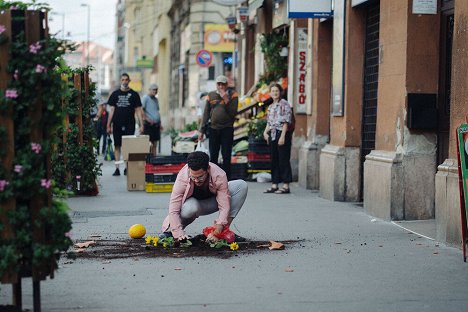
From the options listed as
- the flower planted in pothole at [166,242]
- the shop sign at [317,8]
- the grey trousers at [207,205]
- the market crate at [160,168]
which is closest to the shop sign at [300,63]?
the shop sign at [317,8]

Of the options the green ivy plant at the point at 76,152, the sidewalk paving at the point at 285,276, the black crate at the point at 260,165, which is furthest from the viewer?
the black crate at the point at 260,165

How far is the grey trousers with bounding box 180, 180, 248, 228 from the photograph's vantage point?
9.91 meters

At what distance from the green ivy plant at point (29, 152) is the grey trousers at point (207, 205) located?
11.9ft

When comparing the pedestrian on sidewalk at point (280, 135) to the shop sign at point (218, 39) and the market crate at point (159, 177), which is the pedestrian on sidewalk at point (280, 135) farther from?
the shop sign at point (218, 39)

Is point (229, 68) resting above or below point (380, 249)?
above

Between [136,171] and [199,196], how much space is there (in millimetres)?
8004

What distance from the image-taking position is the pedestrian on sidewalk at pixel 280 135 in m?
16.9

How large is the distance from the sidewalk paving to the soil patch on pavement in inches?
7.9

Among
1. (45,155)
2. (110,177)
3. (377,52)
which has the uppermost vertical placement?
(377,52)

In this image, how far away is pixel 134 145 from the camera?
18.0 metres

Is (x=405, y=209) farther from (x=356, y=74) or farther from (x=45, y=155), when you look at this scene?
(x=45, y=155)

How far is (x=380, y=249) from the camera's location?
32.4ft

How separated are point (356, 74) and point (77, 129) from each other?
442 centimetres

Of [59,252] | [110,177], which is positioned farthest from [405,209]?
[110,177]
